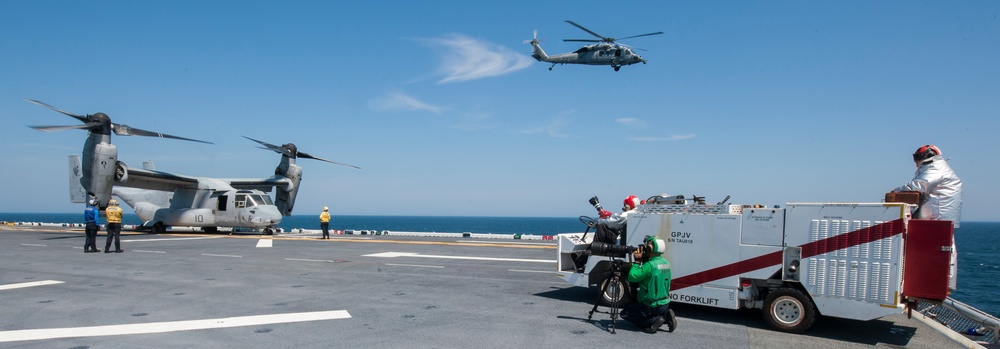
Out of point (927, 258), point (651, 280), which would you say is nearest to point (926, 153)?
point (927, 258)

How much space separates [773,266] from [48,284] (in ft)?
46.3

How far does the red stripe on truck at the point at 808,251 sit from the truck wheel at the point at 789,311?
0.47 metres

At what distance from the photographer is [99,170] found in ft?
83.8

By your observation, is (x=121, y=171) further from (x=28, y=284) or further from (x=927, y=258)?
(x=927, y=258)

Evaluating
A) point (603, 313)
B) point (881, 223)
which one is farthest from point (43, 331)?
point (881, 223)

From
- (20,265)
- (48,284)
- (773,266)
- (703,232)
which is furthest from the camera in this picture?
(20,265)

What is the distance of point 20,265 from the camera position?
50.2ft

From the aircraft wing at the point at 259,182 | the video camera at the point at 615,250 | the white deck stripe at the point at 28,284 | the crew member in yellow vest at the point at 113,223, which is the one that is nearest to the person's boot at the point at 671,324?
the video camera at the point at 615,250

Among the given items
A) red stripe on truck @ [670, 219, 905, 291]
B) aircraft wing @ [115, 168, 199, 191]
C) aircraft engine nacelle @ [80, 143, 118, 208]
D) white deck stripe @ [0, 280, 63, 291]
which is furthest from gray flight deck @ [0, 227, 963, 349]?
aircraft wing @ [115, 168, 199, 191]

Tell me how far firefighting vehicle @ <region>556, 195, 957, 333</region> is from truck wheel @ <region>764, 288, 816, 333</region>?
13mm

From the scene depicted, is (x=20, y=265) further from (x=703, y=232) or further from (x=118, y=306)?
(x=703, y=232)

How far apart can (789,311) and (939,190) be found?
2.59 meters

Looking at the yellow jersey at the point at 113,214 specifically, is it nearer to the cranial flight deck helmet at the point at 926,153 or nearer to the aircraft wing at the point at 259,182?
the aircraft wing at the point at 259,182

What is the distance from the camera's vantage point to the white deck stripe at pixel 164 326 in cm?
747
